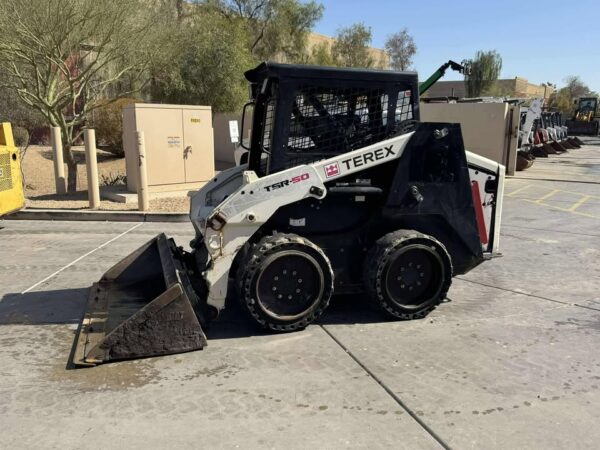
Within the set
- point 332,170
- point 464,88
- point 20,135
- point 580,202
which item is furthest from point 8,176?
point 464,88

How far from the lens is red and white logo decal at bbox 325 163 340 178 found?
448 centimetres

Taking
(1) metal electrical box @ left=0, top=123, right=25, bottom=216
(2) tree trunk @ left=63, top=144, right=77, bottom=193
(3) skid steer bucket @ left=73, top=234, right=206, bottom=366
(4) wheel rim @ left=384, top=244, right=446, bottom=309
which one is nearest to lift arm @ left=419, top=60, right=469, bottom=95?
(4) wheel rim @ left=384, top=244, right=446, bottom=309

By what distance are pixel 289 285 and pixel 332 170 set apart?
3.39ft

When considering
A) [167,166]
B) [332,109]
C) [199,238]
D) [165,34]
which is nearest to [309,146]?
[332,109]

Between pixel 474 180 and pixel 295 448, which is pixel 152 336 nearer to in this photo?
pixel 295 448

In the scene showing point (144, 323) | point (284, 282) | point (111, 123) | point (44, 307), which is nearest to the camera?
point (144, 323)

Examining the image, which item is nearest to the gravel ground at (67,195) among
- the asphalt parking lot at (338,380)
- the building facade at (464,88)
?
the asphalt parking lot at (338,380)

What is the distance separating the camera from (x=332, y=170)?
14.7 ft

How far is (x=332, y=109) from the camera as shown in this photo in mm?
4734

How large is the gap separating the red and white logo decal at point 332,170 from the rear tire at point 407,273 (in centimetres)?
73

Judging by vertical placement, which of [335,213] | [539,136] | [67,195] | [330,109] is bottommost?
[67,195]

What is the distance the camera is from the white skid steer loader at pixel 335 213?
4359mm

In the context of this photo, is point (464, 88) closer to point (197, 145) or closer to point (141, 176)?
point (197, 145)

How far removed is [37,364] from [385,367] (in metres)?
2.58
